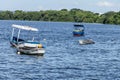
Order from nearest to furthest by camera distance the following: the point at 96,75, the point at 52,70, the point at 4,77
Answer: the point at 4,77 < the point at 96,75 < the point at 52,70

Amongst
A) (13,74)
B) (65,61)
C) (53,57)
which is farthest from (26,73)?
(53,57)

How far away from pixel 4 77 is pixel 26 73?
5285 mm

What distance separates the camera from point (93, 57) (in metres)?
93.6

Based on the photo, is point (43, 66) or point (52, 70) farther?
point (43, 66)

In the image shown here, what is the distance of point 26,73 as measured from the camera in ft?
221

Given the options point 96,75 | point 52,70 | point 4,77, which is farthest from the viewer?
point 52,70

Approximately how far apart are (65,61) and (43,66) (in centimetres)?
825

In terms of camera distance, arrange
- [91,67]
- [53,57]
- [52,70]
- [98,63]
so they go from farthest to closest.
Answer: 1. [53,57]
2. [98,63]
3. [91,67]
4. [52,70]

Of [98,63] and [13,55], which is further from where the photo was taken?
[13,55]

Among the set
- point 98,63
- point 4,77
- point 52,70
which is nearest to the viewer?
point 4,77

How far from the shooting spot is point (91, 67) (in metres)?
76.5

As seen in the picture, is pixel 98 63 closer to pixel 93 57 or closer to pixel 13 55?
pixel 93 57

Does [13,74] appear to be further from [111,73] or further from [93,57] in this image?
[93,57]

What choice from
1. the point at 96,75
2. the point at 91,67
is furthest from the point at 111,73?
the point at 91,67
